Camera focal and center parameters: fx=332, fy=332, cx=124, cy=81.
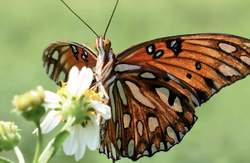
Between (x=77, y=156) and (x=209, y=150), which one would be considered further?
(x=209, y=150)

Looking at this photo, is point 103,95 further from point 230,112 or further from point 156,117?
point 230,112

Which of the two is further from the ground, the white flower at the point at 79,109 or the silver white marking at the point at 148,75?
the silver white marking at the point at 148,75

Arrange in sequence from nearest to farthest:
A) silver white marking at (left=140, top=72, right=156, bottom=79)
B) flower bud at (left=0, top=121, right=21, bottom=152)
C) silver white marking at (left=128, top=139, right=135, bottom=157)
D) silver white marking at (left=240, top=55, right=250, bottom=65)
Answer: flower bud at (left=0, top=121, right=21, bottom=152) < silver white marking at (left=240, top=55, right=250, bottom=65) < silver white marking at (left=140, top=72, right=156, bottom=79) < silver white marking at (left=128, top=139, right=135, bottom=157)

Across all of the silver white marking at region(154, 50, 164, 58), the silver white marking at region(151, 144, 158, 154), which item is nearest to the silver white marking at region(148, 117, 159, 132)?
the silver white marking at region(151, 144, 158, 154)

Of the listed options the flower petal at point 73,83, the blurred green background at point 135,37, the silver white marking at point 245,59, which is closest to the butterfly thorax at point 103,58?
the flower petal at point 73,83

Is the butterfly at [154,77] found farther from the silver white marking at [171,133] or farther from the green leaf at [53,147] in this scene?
the green leaf at [53,147]

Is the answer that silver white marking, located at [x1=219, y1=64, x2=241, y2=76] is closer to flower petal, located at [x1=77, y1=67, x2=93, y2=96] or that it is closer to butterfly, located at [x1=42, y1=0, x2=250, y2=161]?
butterfly, located at [x1=42, y1=0, x2=250, y2=161]

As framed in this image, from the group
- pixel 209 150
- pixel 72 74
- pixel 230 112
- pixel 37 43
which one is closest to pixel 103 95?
pixel 72 74
